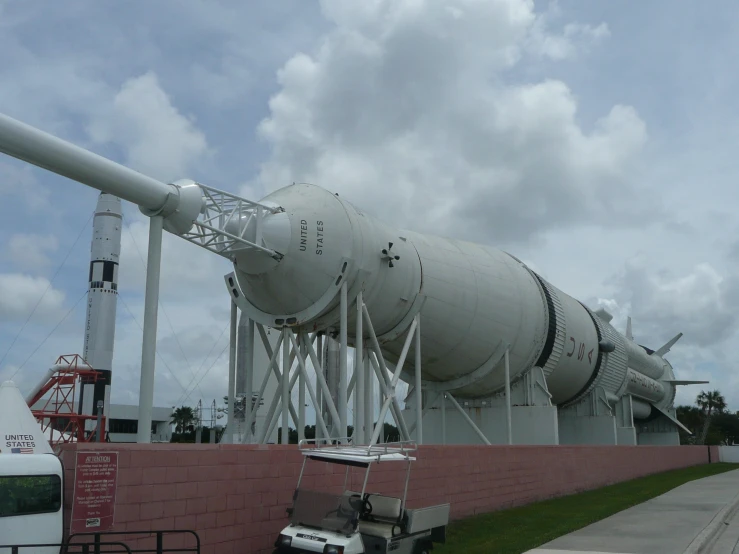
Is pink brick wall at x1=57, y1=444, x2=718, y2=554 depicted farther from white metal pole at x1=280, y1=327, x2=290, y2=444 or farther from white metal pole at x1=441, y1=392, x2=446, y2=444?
white metal pole at x1=441, y1=392, x2=446, y2=444

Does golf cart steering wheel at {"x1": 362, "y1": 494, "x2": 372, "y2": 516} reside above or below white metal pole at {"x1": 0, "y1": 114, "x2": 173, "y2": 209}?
below

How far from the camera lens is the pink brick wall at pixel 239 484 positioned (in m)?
8.78

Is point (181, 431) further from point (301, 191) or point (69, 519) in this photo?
point (69, 519)

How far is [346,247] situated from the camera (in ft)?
50.9

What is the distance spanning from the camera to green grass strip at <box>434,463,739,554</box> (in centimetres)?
1223

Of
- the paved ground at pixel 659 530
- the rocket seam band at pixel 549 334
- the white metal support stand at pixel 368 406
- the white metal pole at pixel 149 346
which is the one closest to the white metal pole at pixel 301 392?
the white metal support stand at pixel 368 406

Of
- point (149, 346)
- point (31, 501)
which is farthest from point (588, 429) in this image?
point (31, 501)

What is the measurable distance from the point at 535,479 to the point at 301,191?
1048 centimetres

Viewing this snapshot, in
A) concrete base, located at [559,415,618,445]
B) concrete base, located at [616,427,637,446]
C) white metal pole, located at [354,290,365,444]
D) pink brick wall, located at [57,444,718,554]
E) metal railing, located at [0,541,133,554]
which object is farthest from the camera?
concrete base, located at [616,427,637,446]

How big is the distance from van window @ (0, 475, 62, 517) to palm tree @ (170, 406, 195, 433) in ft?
248

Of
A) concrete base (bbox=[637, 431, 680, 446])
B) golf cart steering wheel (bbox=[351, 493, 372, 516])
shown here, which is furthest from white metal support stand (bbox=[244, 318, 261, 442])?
concrete base (bbox=[637, 431, 680, 446])

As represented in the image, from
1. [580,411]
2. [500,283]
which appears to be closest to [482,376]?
[500,283]

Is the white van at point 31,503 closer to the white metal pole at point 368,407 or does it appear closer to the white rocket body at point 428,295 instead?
the white rocket body at point 428,295

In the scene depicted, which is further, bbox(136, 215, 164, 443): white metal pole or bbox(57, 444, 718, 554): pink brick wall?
bbox(136, 215, 164, 443): white metal pole
